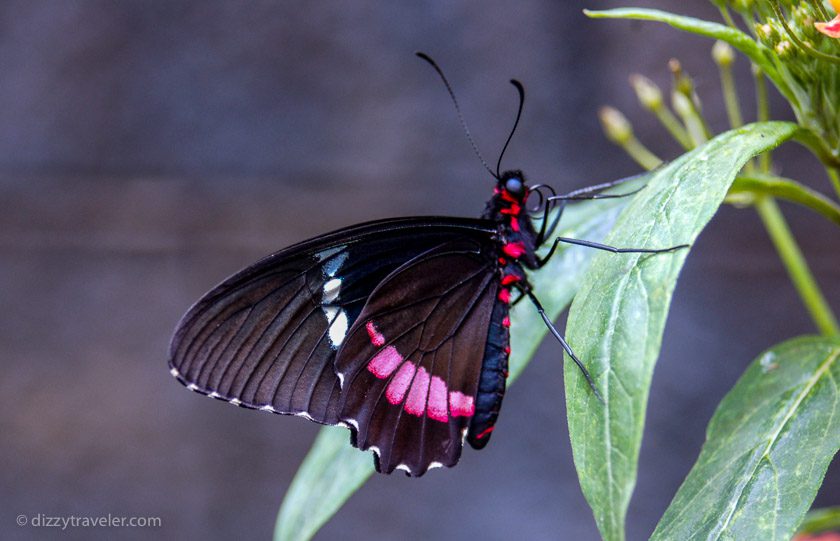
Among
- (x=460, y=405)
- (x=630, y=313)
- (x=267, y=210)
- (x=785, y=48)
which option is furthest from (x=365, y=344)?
(x=267, y=210)

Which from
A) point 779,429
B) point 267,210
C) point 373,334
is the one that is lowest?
point 779,429

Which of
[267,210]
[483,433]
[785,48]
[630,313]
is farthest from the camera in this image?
[267,210]

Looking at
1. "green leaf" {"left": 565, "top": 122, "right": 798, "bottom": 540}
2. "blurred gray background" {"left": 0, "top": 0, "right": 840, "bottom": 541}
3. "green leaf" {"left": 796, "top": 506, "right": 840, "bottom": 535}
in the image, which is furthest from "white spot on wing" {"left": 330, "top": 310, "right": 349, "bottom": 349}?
"blurred gray background" {"left": 0, "top": 0, "right": 840, "bottom": 541}

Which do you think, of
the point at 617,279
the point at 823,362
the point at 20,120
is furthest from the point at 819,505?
the point at 20,120

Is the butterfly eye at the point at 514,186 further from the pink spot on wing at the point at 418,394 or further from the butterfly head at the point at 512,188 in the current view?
→ the pink spot on wing at the point at 418,394

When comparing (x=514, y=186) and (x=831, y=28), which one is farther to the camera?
(x=514, y=186)

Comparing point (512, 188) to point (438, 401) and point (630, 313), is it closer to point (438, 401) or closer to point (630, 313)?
point (438, 401)
